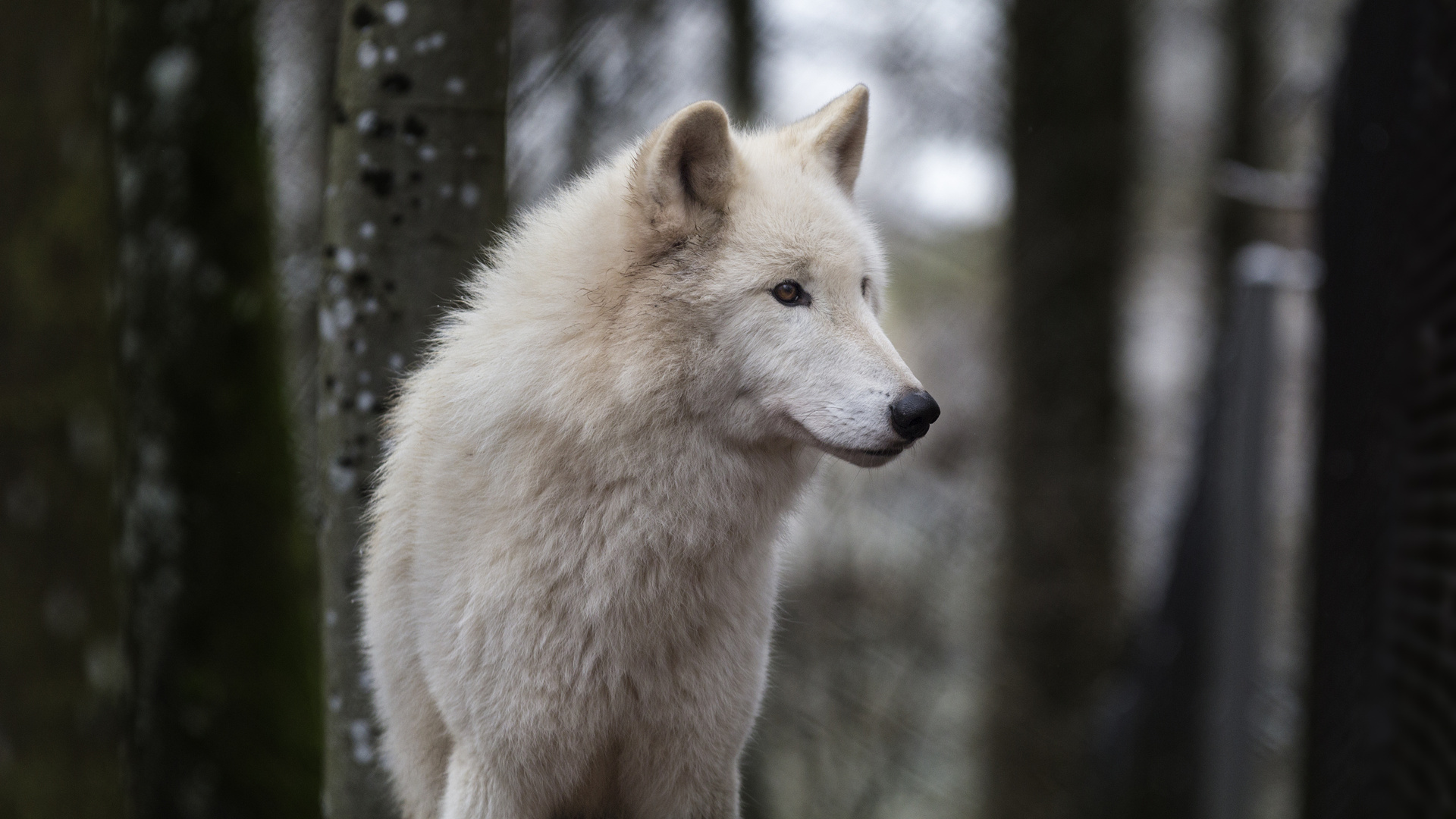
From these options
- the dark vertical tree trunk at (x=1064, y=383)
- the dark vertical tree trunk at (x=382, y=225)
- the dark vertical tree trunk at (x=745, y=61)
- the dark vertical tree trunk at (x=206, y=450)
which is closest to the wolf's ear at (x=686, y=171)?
the dark vertical tree trunk at (x=382, y=225)

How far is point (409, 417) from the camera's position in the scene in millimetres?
2254

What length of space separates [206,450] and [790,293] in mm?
3829

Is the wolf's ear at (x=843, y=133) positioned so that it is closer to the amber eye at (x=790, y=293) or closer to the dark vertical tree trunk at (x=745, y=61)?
the amber eye at (x=790, y=293)

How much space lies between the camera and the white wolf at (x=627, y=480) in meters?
1.98

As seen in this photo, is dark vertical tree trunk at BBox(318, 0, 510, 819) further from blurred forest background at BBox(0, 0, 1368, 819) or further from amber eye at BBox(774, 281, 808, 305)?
amber eye at BBox(774, 281, 808, 305)

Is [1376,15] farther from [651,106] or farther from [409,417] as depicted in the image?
[409,417]

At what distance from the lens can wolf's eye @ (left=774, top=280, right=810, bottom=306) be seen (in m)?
2.08

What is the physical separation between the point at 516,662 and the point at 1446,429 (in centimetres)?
334

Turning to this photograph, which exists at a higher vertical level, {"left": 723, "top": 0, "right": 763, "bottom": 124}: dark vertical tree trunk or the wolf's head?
{"left": 723, "top": 0, "right": 763, "bottom": 124}: dark vertical tree trunk

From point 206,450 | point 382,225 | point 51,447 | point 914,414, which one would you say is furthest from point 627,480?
point 206,450

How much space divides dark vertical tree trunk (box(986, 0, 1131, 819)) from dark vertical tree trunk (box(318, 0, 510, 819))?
6225mm

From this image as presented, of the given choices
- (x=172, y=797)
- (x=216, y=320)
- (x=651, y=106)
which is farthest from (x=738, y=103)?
(x=172, y=797)

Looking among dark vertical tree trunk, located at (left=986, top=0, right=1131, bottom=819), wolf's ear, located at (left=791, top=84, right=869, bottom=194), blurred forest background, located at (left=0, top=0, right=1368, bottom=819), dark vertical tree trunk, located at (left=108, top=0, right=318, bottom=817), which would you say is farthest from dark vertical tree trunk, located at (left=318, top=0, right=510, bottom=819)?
dark vertical tree trunk, located at (left=986, top=0, right=1131, bottom=819)

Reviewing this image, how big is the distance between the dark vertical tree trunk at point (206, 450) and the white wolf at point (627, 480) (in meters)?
3.00
